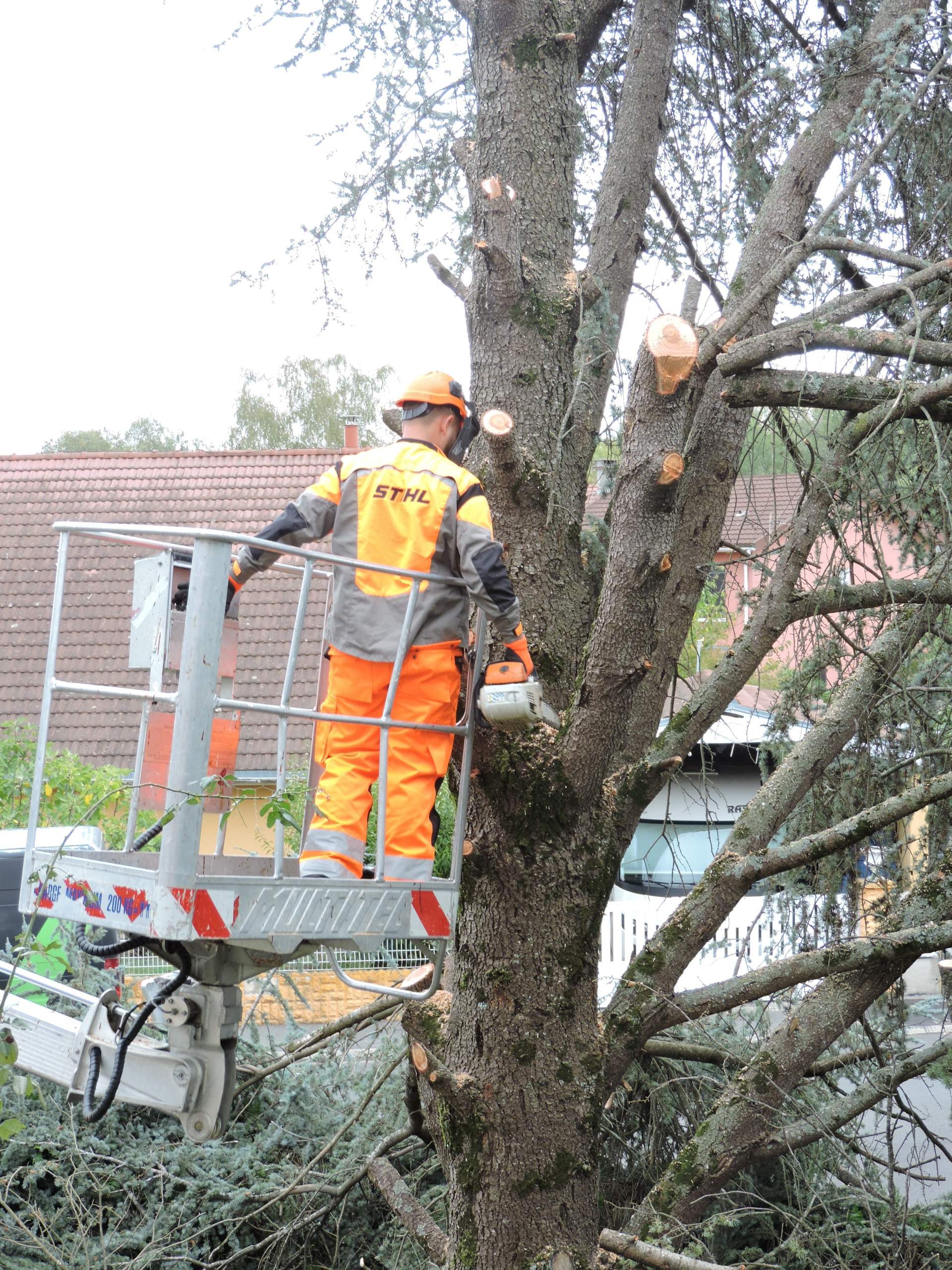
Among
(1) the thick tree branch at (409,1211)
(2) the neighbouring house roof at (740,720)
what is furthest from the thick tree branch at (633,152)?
(1) the thick tree branch at (409,1211)

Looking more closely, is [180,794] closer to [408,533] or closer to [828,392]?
[408,533]

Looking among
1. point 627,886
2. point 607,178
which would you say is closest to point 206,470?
point 627,886

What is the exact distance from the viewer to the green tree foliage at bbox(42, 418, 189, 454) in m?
36.2

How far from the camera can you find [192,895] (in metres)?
2.52

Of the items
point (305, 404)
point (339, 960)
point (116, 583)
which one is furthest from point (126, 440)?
point (339, 960)

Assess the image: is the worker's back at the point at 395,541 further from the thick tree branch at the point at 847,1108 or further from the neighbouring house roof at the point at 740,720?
the thick tree branch at the point at 847,1108

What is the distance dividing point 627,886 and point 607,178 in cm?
649

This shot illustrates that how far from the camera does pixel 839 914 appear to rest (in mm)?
5191

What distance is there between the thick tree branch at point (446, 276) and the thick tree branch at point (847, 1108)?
297cm

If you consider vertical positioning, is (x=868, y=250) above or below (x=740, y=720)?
above

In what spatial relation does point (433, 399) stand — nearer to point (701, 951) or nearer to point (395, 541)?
point (395, 541)

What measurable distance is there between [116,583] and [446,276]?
11759 mm

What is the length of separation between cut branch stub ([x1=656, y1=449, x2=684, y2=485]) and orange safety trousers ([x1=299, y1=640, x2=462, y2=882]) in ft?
2.46

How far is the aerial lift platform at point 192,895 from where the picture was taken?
2592mm
